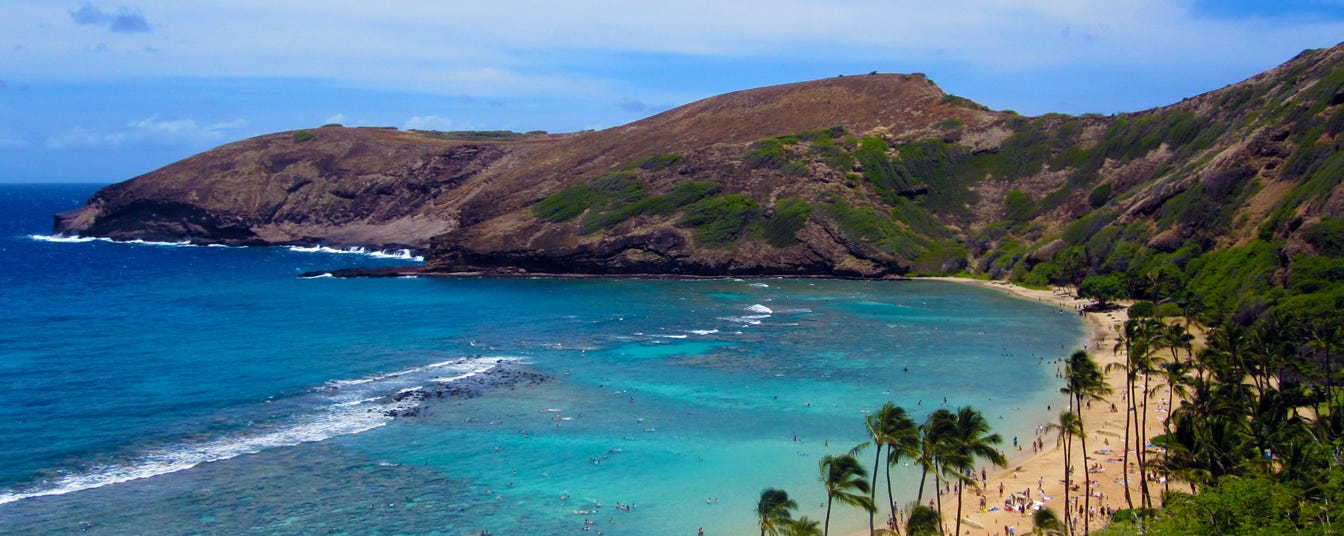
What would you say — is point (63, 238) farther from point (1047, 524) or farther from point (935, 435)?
point (1047, 524)

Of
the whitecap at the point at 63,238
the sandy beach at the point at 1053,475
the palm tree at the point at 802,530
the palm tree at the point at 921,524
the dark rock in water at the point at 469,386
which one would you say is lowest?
the sandy beach at the point at 1053,475

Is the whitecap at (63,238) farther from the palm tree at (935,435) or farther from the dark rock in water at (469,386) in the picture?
the palm tree at (935,435)

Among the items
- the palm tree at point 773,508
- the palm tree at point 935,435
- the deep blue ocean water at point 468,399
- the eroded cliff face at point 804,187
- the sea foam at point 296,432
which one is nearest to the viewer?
the palm tree at point 773,508

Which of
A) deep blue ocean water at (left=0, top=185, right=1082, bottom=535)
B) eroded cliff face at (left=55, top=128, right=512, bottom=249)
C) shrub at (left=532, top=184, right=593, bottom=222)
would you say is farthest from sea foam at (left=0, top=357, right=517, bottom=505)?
eroded cliff face at (left=55, top=128, right=512, bottom=249)

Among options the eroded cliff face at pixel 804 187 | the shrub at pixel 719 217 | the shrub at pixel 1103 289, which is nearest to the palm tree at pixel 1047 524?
the eroded cliff face at pixel 804 187

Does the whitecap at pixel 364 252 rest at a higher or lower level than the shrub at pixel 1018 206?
lower

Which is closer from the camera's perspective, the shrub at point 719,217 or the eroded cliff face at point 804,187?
the eroded cliff face at point 804,187

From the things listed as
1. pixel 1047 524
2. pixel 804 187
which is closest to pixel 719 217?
pixel 804 187
